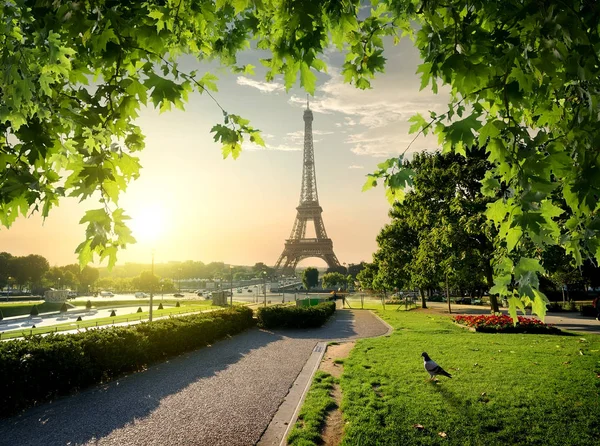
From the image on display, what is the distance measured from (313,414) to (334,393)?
5.98 ft

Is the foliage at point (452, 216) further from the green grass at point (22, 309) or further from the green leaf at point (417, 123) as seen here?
the green grass at point (22, 309)

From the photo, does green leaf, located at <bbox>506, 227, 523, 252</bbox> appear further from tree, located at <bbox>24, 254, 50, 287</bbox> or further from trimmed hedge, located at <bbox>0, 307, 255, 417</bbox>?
tree, located at <bbox>24, 254, 50, 287</bbox>

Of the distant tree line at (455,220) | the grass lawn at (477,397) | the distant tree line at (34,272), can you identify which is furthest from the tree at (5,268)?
the grass lawn at (477,397)

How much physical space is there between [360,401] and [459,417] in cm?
205

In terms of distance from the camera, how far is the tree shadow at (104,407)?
23.1 feet

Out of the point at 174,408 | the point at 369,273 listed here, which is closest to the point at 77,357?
the point at 174,408

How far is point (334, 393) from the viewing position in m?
9.01

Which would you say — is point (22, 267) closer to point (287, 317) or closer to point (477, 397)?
point (287, 317)

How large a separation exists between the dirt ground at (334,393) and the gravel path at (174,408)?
1.01 m

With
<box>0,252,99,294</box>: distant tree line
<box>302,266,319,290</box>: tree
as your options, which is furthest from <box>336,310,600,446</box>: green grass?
<box>0,252,99,294</box>: distant tree line

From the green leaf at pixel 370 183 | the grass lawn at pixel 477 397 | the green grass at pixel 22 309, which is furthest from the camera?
the green grass at pixel 22 309

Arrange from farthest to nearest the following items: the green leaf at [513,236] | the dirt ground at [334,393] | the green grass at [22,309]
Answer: the green grass at [22,309]
the dirt ground at [334,393]
the green leaf at [513,236]

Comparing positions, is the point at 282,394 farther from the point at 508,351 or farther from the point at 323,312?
the point at 323,312

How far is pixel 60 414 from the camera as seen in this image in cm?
815
